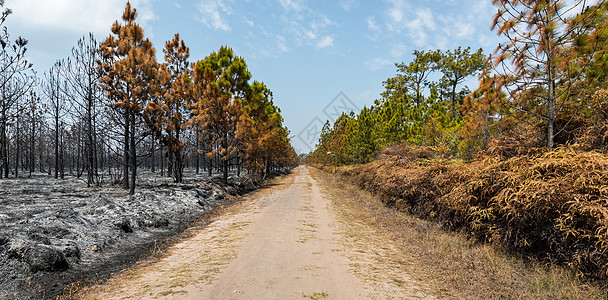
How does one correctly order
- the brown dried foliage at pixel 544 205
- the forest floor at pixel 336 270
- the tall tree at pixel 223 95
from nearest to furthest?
1. the brown dried foliage at pixel 544 205
2. the forest floor at pixel 336 270
3. the tall tree at pixel 223 95

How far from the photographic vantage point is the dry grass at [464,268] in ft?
12.3

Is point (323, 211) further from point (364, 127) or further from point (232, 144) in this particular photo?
point (364, 127)

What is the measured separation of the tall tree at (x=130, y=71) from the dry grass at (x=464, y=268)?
11.6 m

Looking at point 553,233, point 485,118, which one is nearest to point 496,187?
point 553,233

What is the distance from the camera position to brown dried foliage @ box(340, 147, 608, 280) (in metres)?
3.71

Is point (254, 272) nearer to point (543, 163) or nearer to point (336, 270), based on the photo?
point (336, 270)

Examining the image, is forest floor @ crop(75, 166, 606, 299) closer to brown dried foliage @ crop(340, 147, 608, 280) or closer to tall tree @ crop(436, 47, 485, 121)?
brown dried foliage @ crop(340, 147, 608, 280)

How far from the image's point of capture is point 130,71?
12.5 metres

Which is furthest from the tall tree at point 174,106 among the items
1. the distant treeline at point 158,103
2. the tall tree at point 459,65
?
the tall tree at point 459,65

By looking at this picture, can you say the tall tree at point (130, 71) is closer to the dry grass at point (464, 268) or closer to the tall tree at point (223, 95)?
the tall tree at point (223, 95)

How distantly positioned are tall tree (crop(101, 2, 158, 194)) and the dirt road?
28.3 ft

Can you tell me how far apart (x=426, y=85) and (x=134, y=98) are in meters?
31.1

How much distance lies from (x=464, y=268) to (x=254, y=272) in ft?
12.0

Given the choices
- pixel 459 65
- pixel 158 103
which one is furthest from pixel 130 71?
pixel 459 65
